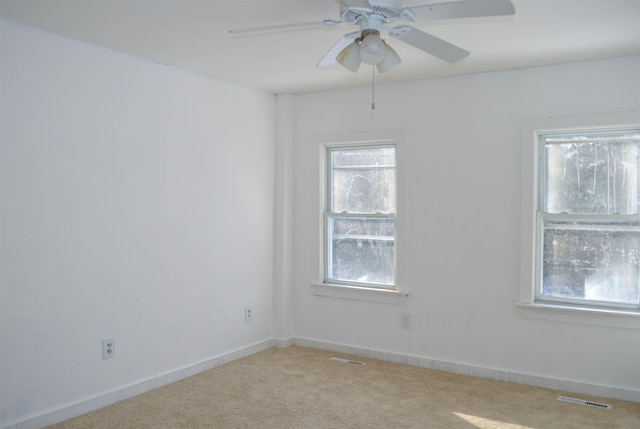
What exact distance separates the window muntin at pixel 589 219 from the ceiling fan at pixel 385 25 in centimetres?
172

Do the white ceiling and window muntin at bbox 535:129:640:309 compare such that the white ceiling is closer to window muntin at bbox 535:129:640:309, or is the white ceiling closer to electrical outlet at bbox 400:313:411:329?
window muntin at bbox 535:129:640:309

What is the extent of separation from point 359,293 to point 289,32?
2375 mm

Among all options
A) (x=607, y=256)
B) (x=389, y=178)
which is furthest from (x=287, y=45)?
(x=607, y=256)

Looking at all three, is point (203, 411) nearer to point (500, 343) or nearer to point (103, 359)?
point (103, 359)

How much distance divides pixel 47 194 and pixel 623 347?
3.82 m

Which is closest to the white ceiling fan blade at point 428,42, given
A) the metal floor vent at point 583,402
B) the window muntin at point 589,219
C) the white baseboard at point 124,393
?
the window muntin at point 589,219

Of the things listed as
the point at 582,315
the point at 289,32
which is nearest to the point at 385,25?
the point at 289,32

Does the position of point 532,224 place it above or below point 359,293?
above

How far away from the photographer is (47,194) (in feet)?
10.6

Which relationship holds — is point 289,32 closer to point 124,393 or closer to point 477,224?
point 477,224

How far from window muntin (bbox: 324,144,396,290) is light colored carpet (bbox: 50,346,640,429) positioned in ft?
2.77

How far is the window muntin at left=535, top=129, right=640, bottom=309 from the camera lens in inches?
147

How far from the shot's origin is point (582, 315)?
3777 mm

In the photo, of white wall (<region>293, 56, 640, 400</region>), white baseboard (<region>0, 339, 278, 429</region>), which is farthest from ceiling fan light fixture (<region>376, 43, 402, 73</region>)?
white baseboard (<region>0, 339, 278, 429</region>)
